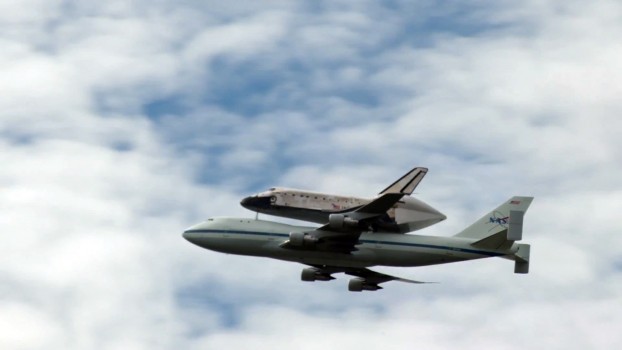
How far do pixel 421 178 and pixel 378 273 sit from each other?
13.6 metres

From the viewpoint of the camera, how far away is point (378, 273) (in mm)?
131500

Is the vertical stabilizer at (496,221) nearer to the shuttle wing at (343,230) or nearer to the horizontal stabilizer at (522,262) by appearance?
the horizontal stabilizer at (522,262)

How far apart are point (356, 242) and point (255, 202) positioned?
8327 mm

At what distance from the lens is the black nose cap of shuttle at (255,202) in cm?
12288

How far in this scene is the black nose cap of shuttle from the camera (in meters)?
123

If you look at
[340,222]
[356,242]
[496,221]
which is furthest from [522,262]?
[340,222]

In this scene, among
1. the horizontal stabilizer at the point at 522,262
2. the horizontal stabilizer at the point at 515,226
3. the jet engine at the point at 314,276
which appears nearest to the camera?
the horizontal stabilizer at the point at 515,226

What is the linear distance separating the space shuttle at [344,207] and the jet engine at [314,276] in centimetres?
829

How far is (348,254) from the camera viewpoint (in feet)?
399

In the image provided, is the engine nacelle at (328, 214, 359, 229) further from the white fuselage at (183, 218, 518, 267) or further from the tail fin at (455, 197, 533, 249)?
the tail fin at (455, 197, 533, 249)

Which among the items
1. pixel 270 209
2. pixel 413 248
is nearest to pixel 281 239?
pixel 270 209

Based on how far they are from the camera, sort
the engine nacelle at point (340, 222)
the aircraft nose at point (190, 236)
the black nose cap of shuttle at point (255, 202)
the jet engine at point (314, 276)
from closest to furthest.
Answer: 1. the engine nacelle at point (340, 222)
2. the black nose cap of shuttle at point (255, 202)
3. the aircraft nose at point (190, 236)
4. the jet engine at point (314, 276)

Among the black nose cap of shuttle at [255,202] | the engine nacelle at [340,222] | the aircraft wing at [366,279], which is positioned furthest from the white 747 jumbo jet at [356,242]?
the aircraft wing at [366,279]

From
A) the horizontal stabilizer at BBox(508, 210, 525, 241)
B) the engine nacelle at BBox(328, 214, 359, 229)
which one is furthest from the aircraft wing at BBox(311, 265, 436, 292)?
the horizontal stabilizer at BBox(508, 210, 525, 241)
